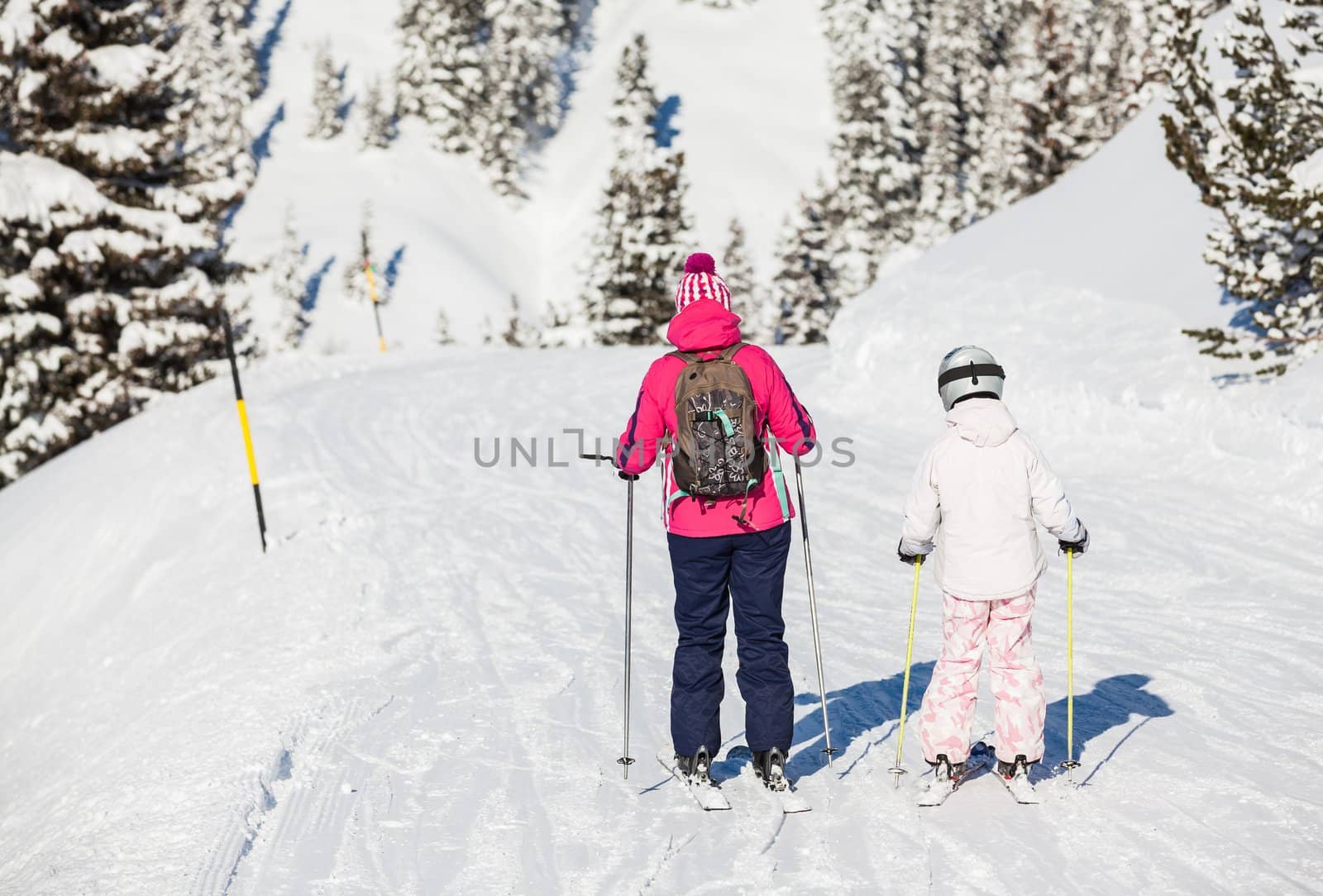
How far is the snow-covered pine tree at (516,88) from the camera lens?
218ft

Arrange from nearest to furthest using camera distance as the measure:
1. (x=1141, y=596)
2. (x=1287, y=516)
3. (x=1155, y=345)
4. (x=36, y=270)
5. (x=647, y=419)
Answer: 1. (x=647, y=419)
2. (x=1141, y=596)
3. (x=1287, y=516)
4. (x=1155, y=345)
5. (x=36, y=270)

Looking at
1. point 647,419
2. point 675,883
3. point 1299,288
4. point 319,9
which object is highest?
point 319,9

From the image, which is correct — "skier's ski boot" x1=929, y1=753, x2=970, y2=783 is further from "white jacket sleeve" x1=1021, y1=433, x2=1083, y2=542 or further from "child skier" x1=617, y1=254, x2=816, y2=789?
"white jacket sleeve" x1=1021, y1=433, x2=1083, y2=542

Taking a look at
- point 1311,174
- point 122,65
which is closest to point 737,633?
point 1311,174

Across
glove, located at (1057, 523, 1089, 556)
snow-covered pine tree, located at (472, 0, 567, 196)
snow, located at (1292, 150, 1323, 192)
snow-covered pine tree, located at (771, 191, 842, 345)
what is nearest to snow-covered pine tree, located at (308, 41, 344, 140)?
snow-covered pine tree, located at (472, 0, 567, 196)

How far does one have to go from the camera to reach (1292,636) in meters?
6.91

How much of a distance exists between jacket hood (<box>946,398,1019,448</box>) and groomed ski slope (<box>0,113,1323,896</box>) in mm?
1621

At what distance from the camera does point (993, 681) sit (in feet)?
15.3

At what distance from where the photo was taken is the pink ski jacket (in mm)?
4480

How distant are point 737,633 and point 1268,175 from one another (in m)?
9.11

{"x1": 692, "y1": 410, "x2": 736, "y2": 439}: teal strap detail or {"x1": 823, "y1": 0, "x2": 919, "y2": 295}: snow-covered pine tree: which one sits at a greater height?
{"x1": 823, "y1": 0, "x2": 919, "y2": 295}: snow-covered pine tree

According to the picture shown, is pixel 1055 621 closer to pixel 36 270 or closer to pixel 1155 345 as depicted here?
pixel 1155 345

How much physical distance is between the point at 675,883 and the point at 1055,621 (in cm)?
435

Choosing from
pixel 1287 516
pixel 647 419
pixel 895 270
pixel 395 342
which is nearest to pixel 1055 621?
pixel 1287 516
